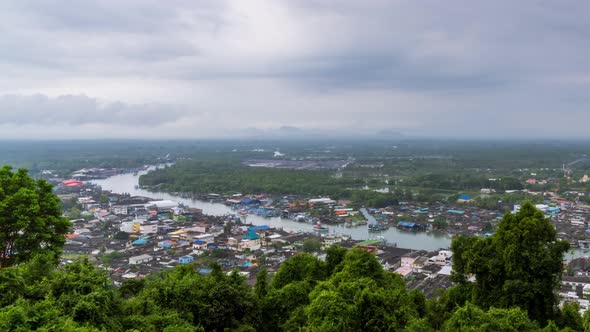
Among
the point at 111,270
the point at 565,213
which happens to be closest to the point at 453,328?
the point at 111,270

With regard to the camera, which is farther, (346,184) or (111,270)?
(346,184)

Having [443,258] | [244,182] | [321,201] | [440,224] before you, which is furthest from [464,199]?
[244,182]

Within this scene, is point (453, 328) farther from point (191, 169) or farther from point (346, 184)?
point (191, 169)

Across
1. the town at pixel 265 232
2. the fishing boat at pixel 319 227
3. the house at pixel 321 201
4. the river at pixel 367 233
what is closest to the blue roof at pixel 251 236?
the town at pixel 265 232

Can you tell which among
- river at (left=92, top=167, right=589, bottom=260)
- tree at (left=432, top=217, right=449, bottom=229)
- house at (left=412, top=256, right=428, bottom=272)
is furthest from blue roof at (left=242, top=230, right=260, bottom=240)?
tree at (left=432, top=217, right=449, bottom=229)

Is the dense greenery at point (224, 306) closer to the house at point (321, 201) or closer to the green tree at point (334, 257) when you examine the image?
the green tree at point (334, 257)

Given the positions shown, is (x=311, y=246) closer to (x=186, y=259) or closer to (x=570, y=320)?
(x=186, y=259)

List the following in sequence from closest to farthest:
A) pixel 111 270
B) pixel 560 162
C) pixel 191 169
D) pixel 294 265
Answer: pixel 294 265
pixel 111 270
pixel 191 169
pixel 560 162
